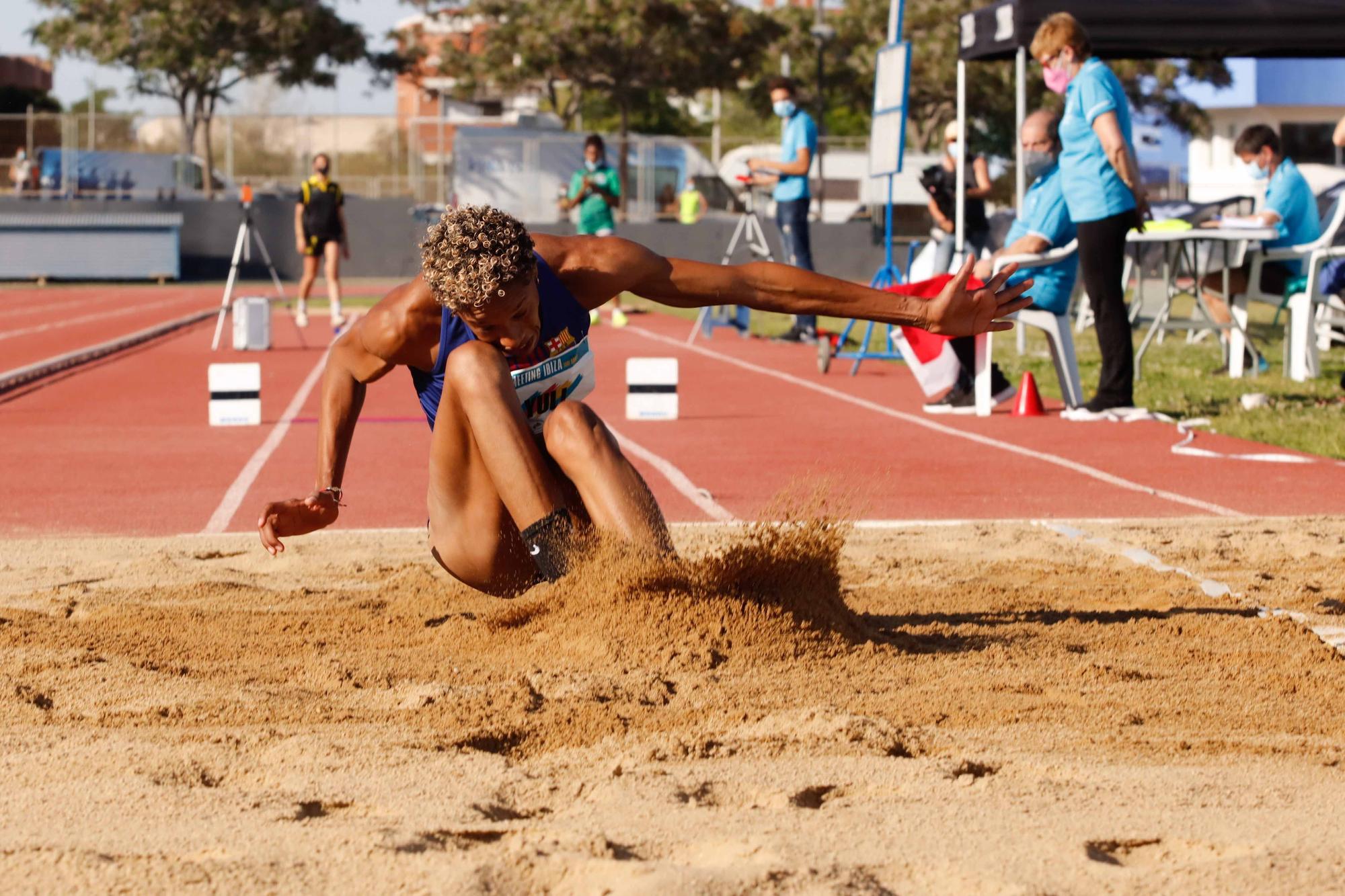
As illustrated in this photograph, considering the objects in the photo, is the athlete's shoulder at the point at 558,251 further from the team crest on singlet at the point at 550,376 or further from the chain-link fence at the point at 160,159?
the chain-link fence at the point at 160,159

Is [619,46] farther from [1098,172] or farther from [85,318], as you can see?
[1098,172]

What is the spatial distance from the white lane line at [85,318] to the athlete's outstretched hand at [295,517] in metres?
14.1

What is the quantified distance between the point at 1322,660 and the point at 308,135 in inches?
1420

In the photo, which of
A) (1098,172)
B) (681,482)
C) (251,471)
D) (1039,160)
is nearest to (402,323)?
(681,482)

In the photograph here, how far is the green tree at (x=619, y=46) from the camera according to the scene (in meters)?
39.3

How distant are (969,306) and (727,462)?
4.03 metres

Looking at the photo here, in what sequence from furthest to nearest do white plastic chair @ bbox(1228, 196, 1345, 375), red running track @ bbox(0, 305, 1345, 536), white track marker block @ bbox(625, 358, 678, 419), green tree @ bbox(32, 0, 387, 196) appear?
green tree @ bbox(32, 0, 387, 196)
white plastic chair @ bbox(1228, 196, 1345, 375)
white track marker block @ bbox(625, 358, 678, 419)
red running track @ bbox(0, 305, 1345, 536)

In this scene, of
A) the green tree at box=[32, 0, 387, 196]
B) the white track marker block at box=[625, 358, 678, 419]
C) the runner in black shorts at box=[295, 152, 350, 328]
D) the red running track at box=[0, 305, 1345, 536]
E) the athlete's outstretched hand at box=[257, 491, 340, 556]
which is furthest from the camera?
the green tree at box=[32, 0, 387, 196]

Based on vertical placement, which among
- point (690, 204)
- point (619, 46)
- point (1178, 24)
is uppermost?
point (619, 46)

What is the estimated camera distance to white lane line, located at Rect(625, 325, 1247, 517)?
6535 millimetres

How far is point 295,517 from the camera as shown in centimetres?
406

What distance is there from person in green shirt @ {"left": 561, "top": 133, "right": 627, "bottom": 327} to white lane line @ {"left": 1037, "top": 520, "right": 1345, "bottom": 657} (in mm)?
11377

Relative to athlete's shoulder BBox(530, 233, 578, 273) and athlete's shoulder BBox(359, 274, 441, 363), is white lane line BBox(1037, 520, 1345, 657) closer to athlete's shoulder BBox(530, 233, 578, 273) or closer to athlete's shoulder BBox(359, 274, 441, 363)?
athlete's shoulder BBox(530, 233, 578, 273)

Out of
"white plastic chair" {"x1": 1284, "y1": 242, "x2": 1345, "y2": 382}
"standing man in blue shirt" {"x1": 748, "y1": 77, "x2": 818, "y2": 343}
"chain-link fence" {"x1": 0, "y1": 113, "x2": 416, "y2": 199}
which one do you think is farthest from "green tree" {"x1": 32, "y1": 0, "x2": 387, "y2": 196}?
"white plastic chair" {"x1": 1284, "y1": 242, "x2": 1345, "y2": 382}
